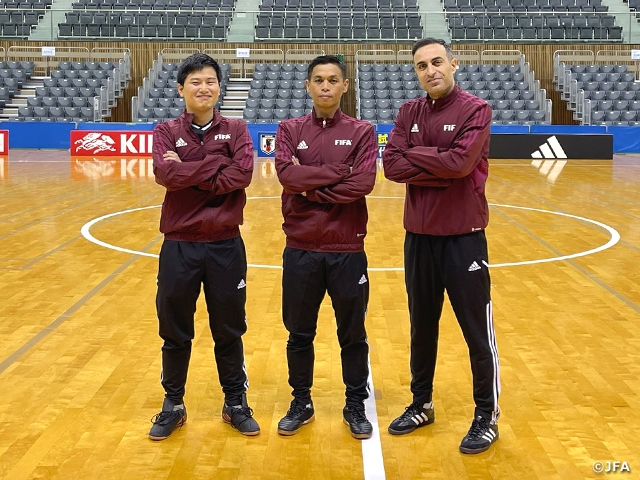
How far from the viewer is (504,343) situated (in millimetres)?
5355

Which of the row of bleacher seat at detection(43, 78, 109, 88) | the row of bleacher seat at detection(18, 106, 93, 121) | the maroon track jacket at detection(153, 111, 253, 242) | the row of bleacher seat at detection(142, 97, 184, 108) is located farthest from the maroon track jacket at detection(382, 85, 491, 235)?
the row of bleacher seat at detection(43, 78, 109, 88)

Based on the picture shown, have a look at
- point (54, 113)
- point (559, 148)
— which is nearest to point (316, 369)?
point (559, 148)

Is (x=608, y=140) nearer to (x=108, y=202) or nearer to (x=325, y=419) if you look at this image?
(x=108, y=202)

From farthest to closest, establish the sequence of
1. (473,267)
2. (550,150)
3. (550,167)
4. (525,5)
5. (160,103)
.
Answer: (525,5), (160,103), (550,150), (550,167), (473,267)

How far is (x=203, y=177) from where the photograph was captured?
3830mm

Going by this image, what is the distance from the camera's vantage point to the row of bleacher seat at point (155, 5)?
87.8 ft

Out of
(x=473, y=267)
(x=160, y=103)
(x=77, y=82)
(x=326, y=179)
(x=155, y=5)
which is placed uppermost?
(x=155, y=5)

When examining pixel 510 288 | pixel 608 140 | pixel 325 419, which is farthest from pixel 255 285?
pixel 608 140

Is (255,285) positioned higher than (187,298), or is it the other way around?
(187,298)

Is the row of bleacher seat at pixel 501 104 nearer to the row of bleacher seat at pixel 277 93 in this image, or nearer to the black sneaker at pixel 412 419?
the row of bleacher seat at pixel 277 93

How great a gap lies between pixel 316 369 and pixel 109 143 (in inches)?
639

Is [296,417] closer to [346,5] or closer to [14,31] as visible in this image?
[346,5]

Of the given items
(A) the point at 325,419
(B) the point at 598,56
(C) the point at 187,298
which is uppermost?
(B) the point at 598,56

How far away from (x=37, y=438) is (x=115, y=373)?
960mm
